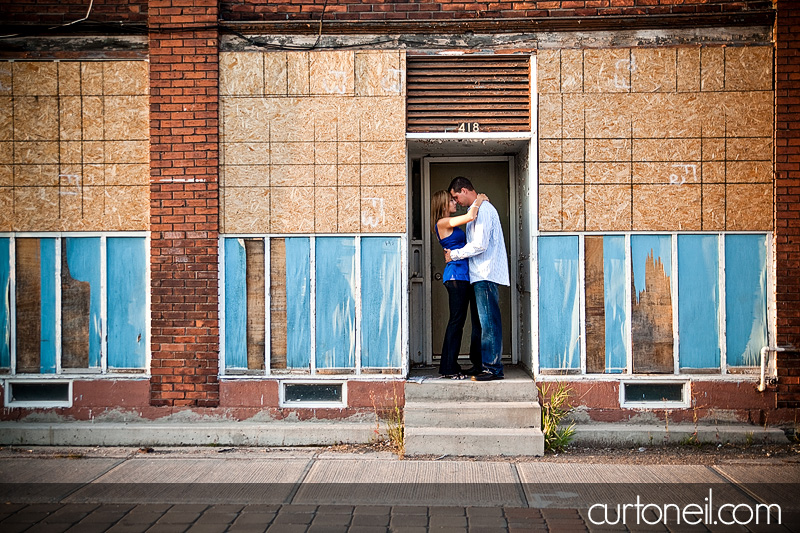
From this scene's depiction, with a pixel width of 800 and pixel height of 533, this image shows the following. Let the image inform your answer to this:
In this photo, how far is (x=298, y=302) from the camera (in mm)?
7031

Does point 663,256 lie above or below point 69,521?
above

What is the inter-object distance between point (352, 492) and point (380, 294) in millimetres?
2273

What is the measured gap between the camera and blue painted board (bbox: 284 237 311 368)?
7.02 metres

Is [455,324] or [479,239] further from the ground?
[479,239]

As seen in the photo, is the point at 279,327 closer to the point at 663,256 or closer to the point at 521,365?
the point at 521,365

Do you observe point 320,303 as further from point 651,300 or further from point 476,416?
point 651,300

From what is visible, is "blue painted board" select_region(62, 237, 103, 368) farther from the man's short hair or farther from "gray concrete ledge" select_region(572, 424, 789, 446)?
"gray concrete ledge" select_region(572, 424, 789, 446)

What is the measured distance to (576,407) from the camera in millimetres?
6836

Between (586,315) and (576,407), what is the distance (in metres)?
0.96

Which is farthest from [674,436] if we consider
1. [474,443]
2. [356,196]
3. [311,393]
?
[356,196]

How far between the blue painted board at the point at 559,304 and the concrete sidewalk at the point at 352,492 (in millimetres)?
1188

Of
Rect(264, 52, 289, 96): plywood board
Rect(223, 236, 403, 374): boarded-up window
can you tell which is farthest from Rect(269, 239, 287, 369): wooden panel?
Rect(264, 52, 289, 96): plywood board

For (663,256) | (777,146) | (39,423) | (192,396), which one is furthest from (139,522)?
(777,146)

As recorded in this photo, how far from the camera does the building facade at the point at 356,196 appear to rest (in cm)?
686
